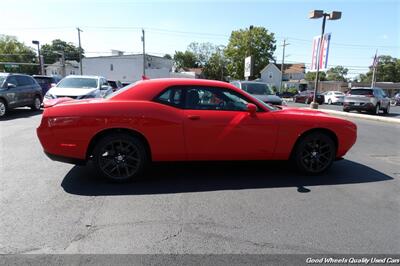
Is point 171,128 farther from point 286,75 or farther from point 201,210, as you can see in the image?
point 286,75

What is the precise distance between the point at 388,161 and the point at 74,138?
6.11 meters

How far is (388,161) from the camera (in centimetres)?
650

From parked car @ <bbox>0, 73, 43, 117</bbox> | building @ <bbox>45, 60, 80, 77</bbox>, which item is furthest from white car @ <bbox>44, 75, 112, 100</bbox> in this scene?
building @ <bbox>45, 60, 80, 77</bbox>

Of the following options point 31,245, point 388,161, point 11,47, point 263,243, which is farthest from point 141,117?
point 11,47

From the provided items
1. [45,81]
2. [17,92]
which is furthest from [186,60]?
[17,92]

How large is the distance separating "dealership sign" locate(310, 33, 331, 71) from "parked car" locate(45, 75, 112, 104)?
504 inches

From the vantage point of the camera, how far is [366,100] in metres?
17.8

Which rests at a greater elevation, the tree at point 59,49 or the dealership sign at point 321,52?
the tree at point 59,49

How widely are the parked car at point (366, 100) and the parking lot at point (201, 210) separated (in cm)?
1359

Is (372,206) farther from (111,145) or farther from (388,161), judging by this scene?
(111,145)

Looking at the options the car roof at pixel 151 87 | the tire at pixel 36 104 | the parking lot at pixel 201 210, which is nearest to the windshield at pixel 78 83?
the tire at pixel 36 104

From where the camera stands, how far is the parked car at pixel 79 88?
428 inches

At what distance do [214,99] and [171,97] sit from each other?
0.66 m

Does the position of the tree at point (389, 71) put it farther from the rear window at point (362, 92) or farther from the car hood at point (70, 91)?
the car hood at point (70, 91)
